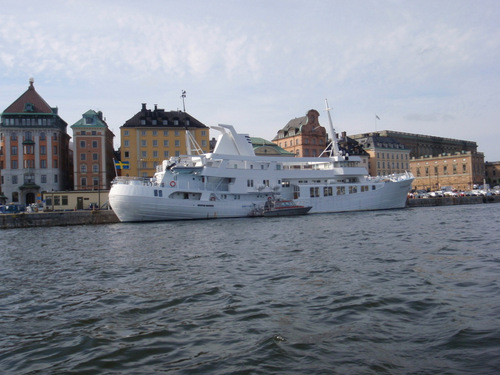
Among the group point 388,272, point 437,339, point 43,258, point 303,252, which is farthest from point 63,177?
point 437,339

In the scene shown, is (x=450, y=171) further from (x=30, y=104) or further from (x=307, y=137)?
(x=30, y=104)

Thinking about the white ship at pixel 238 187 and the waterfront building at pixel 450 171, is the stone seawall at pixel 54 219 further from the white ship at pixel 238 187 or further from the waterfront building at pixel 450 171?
the waterfront building at pixel 450 171

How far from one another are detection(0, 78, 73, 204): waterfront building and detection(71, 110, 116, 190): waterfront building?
3.33 metres

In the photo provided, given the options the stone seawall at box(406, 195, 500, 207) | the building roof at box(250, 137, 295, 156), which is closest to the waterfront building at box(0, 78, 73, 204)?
the building roof at box(250, 137, 295, 156)

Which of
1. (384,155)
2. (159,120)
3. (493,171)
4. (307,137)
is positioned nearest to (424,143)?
(493,171)

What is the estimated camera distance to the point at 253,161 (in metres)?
52.2

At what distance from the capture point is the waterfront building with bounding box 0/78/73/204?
72.7 metres

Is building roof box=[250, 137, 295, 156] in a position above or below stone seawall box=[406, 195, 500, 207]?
above

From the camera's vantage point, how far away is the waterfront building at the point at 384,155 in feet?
370

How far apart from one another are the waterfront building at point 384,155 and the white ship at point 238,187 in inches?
2078

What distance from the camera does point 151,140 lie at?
80562mm

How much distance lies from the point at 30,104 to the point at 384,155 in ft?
268

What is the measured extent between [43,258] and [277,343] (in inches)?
647

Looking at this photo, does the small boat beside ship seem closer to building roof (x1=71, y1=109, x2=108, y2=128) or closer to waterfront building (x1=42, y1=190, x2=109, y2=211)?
waterfront building (x1=42, y1=190, x2=109, y2=211)
